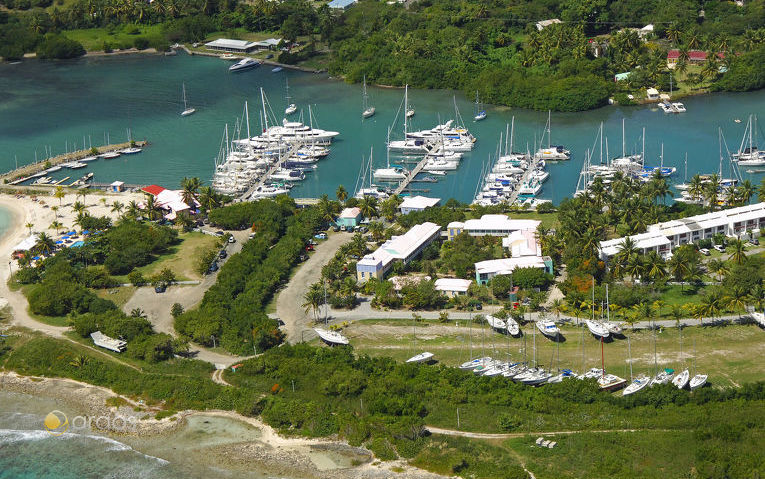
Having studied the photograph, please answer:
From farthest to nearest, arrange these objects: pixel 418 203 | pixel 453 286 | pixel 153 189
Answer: pixel 153 189
pixel 418 203
pixel 453 286

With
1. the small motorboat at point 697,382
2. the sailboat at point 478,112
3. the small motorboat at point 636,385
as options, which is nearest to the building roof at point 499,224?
the small motorboat at point 636,385

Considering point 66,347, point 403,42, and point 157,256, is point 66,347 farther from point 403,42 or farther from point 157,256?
point 403,42

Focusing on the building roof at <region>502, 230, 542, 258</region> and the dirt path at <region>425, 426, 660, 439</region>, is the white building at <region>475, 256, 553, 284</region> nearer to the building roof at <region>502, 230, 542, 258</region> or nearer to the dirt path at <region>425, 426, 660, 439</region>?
the building roof at <region>502, 230, 542, 258</region>

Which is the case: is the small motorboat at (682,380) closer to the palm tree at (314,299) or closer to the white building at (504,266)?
the white building at (504,266)

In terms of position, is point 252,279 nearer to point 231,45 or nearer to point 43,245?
point 43,245

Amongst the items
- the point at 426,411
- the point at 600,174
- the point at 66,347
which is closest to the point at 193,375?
the point at 66,347

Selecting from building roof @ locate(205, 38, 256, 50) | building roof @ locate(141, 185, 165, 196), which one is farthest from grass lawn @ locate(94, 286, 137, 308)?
building roof @ locate(205, 38, 256, 50)

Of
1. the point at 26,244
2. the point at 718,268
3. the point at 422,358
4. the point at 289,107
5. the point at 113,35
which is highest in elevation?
the point at 113,35

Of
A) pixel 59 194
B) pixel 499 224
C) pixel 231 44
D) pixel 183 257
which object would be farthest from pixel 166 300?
pixel 231 44
